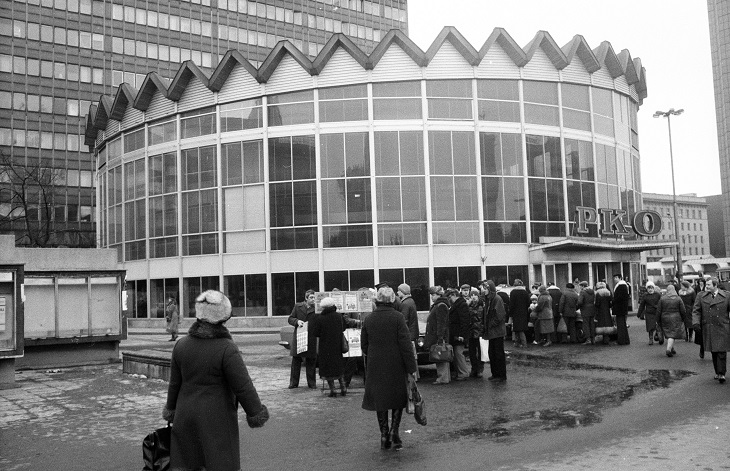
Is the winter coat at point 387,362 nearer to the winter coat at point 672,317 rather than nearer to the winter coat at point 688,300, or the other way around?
the winter coat at point 672,317

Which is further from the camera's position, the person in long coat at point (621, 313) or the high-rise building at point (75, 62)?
the high-rise building at point (75, 62)

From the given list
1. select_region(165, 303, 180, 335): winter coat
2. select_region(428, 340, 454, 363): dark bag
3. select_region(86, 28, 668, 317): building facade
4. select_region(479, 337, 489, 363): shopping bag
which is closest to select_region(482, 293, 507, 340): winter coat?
select_region(479, 337, 489, 363): shopping bag

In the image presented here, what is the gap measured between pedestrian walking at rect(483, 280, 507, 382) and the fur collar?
9.03m

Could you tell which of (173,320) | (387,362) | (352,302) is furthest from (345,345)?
(173,320)

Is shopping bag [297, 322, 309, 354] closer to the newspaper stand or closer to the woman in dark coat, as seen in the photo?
the newspaper stand

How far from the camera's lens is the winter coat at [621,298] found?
63.6 feet

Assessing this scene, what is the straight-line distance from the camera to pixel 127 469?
7531 millimetres

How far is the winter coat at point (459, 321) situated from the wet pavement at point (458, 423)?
88 centimetres

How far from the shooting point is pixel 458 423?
9.45m

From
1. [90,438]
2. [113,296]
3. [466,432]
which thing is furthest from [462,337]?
[113,296]

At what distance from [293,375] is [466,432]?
17.3 feet

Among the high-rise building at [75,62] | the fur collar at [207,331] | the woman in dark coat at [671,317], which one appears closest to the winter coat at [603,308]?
the woman in dark coat at [671,317]

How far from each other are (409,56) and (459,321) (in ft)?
83.4

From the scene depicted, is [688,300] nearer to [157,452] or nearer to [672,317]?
[672,317]
